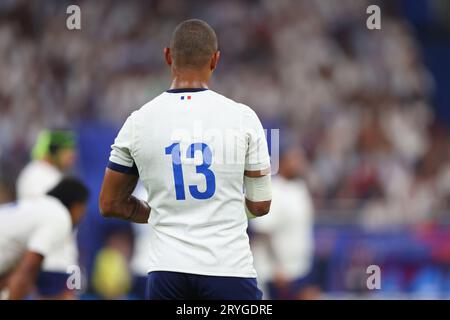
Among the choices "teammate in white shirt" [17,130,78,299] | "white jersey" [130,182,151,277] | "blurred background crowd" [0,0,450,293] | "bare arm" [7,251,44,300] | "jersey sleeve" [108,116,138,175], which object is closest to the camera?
"jersey sleeve" [108,116,138,175]

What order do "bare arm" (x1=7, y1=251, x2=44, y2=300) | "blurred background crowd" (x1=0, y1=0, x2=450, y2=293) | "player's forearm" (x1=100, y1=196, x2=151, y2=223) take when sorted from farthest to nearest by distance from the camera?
1. "blurred background crowd" (x1=0, y1=0, x2=450, y2=293)
2. "bare arm" (x1=7, y1=251, x2=44, y2=300)
3. "player's forearm" (x1=100, y1=196, x2=151, y2=223)

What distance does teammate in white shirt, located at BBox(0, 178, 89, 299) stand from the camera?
6.83 metres

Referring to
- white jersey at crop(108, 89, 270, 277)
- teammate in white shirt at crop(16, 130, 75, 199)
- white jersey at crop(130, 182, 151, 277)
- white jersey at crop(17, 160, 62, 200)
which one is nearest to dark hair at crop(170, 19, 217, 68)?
white jersey at crop(108, 89, 270, 277)

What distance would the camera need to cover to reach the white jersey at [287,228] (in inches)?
471

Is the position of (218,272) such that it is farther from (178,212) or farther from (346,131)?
(346,131)

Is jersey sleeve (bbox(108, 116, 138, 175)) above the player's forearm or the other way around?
above

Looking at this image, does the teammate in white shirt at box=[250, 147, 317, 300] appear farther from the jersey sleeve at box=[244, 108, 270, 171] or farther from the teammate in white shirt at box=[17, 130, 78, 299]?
the jersey sleeve at box=[244, 108, 270, 171]

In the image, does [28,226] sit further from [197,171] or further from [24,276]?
[197,171]

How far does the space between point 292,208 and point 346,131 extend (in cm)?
558

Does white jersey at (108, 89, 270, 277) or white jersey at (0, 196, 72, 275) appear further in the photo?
white jersey at (0, 196, 72, 275)

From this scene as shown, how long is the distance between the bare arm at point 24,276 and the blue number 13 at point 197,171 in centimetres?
194

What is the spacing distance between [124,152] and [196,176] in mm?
364

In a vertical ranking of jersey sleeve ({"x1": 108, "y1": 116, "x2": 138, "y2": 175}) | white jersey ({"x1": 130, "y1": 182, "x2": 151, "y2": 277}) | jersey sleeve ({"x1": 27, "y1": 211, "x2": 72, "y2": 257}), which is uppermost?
jersey sleeve ({"x1": 108, "y1": 116, "x2": 138, "y2": 175})

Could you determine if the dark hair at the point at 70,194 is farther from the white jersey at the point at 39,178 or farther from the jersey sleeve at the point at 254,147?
the white jersey at the point at 39,178
